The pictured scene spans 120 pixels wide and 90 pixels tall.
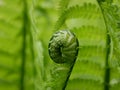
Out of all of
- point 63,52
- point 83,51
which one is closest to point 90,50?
point 83,51

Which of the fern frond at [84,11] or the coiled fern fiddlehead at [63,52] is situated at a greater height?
the fern frond at [84,11]

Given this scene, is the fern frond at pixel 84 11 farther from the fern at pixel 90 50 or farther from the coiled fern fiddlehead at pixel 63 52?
the coiled fern fiddlehead at pixel 63 52

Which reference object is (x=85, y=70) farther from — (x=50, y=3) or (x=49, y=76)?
(x=50, y=3)

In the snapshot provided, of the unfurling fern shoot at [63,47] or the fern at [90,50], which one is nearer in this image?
the unfurling fern shoot at [63,47]

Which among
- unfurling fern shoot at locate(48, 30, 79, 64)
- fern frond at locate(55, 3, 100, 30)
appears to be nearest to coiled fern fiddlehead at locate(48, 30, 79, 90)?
unfurling fern shoot at locate(48, 30, 79, 64)

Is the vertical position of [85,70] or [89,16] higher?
[89,16]

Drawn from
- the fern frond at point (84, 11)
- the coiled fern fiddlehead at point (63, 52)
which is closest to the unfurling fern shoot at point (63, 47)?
the coiled fern fiddlehead at point (63, 52)

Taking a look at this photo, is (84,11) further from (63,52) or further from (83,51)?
(63,52)

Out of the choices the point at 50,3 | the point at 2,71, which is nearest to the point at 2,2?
the point at 50,3

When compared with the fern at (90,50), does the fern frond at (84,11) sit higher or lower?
higher

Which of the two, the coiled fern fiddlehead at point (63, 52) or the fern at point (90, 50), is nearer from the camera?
the coiled fern fiddlehead at point (63, 52)
